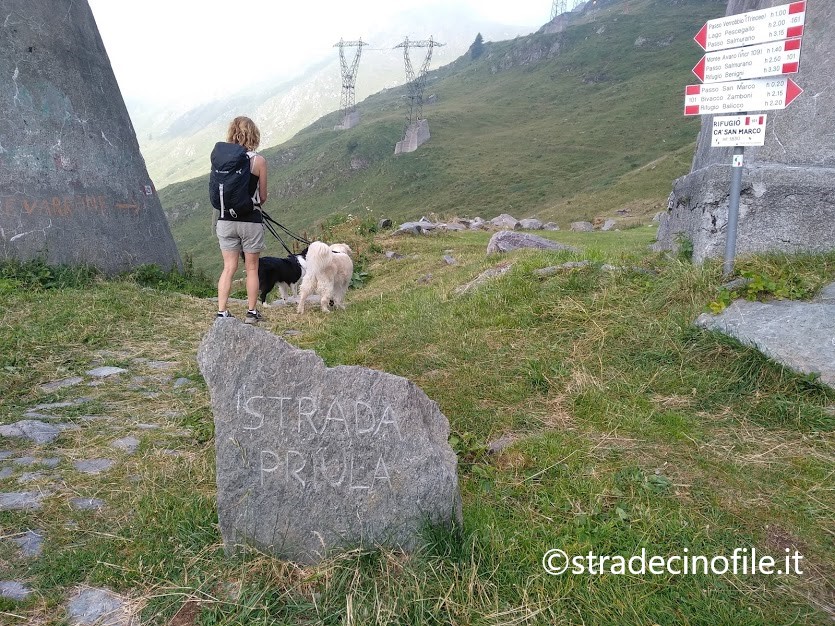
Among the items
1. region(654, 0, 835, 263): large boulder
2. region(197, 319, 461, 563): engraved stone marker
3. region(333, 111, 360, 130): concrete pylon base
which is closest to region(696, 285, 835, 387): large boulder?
region(654, 0, 835, 263): large boulder

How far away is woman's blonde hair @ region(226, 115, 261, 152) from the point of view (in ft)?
18.2

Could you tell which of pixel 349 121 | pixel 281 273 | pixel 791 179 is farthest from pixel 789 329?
pixel 349 121

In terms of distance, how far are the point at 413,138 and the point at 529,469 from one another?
226 feet

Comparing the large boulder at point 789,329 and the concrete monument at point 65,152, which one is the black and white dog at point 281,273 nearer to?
the concrete monument at point 65,152

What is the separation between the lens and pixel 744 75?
14.3ft

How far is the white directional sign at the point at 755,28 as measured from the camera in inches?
157

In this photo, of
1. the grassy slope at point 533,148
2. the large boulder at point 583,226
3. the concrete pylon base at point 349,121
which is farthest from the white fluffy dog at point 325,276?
the concrete pylon base at point 349,121

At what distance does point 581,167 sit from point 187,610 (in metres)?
54.7

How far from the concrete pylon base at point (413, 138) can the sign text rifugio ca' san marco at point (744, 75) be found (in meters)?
65.3

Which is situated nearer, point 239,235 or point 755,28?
point 755,28

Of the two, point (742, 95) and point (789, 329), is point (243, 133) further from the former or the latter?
point (789, 329)

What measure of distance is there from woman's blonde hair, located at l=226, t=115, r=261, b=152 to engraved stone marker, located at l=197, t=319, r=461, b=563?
3.63 meters

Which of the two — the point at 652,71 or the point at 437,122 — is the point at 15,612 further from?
the point at 652,71

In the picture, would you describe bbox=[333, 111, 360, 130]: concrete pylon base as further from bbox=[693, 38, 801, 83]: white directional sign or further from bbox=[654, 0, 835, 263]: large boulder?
bbox=[693, 38, 801, 83]: white directional sign
